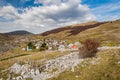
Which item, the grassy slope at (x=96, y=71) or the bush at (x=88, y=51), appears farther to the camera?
the bush at (x=88, y=51)

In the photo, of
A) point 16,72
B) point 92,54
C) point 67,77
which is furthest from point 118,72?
point 16,72

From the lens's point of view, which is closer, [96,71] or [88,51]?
[96,71]

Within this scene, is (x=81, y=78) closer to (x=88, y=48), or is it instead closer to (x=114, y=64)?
(x=114, y=64)

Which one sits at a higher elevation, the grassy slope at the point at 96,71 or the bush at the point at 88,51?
the bush at the point at 88,51

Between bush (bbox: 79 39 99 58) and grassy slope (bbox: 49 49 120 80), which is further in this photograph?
bush (bbox: 79 39 99 58)

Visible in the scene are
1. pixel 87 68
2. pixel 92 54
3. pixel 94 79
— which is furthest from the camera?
pixel 92 54

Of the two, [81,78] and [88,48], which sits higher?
[88,48]

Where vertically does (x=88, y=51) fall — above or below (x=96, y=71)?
above

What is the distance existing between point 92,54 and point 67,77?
1373cm

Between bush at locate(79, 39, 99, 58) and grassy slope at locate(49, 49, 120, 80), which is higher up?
bush at locate(79, 39, 99, 58)

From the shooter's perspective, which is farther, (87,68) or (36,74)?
(36,74)

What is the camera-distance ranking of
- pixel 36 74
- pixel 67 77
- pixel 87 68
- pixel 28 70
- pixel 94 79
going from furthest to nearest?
pixel 28 70 → pixel 36 74 → pixel 87 68 → pixel 67 77 → pixel 94 79

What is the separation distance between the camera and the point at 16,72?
37094 millimetres

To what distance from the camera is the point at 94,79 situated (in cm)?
2550
